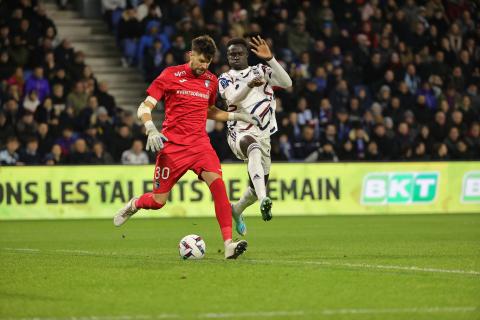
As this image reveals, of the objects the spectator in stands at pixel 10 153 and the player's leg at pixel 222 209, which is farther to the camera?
the spectator in stands at pixel 10 153

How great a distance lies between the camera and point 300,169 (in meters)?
21.2

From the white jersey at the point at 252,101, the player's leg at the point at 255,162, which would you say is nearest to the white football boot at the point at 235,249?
the player's leg at the point at 255,162

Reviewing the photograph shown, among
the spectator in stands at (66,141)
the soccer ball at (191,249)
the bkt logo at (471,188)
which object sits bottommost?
the bkt logo at (471,188)

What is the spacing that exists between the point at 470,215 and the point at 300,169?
3348mm

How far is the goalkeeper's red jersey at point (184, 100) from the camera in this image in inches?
451

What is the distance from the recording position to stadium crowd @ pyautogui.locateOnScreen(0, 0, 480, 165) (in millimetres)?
21797

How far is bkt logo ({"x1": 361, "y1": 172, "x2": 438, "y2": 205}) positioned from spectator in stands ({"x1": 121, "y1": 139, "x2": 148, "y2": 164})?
439 centimetres

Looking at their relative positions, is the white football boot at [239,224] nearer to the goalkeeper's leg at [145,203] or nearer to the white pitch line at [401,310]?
the goalkeeper's leg at [145,203]

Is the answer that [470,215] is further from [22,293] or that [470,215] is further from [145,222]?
[22,293]

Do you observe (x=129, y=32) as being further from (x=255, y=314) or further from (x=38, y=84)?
(x=255, y=314)

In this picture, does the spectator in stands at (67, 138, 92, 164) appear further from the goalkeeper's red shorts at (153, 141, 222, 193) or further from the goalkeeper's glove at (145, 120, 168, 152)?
the goalkeeper's glove at (145, 120, 168, 152)

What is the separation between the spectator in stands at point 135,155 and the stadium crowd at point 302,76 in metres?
0.03

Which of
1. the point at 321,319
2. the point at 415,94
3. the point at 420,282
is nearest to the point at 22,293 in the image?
the point at 321,319

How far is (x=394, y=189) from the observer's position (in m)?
21.6
